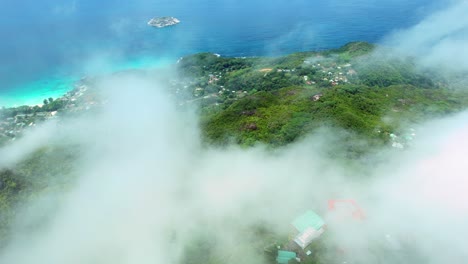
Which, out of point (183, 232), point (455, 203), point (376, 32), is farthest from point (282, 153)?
point (376, 32)

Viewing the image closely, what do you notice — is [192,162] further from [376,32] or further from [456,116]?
[376,32]

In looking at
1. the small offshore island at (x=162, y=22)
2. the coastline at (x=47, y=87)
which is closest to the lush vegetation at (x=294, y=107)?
the coastline at (x=47, y=87)

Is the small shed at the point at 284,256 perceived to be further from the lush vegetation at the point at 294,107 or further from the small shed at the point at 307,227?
the small shed at the point at 307,227

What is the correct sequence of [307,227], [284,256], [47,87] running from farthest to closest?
1. [47,87]
2. [307,227]
3. [284,256]

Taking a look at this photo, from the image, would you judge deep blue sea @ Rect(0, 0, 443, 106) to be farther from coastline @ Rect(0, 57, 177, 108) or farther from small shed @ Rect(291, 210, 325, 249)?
small shed @ Rect(291, 210, 325, 249)

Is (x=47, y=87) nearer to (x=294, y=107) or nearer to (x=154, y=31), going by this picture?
(x=154, y=31)

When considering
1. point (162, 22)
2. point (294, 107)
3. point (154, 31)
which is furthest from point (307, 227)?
point (162, 22)

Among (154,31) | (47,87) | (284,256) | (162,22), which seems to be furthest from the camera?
(162,22)
